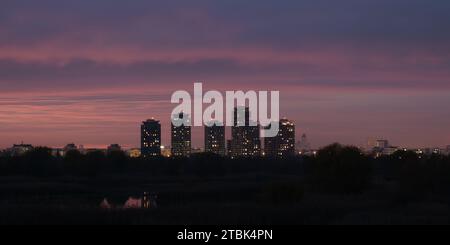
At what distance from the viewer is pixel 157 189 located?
8381cm

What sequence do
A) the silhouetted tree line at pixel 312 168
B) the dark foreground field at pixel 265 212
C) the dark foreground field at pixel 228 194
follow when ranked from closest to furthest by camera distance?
the dark foreground field at pixel 265 212 < the dark foreground field at pixel 228 194 < the silhouetted tree line at pixel 312 168

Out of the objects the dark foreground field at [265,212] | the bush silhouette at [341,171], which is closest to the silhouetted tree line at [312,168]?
the bush silhouette at [341,171]

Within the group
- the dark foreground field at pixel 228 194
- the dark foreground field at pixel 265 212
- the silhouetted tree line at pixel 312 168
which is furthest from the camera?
the silhouetted tree line at pixel 312 168

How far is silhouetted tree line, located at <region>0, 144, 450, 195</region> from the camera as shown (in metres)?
62.8

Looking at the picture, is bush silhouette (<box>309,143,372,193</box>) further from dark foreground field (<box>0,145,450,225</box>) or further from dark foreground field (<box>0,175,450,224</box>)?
dark foreground field (<box>0,175,450,224</box>)

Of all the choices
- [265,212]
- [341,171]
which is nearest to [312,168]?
[341,171]

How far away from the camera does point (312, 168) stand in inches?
2662

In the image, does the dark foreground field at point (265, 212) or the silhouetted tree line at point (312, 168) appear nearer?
the dark foreground field at point (265, 212)

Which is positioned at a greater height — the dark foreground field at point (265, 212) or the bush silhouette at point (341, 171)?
the bush silhouette at point (341, 171)

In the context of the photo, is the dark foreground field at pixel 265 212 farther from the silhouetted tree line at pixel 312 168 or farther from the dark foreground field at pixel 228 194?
the silhouetted tree line at pixel 312 168

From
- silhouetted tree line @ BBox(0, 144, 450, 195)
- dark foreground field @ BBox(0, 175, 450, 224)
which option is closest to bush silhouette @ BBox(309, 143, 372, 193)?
silhouetted tree line @ BBox(0, 144, 450, 195)

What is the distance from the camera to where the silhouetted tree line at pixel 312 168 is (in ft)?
206
